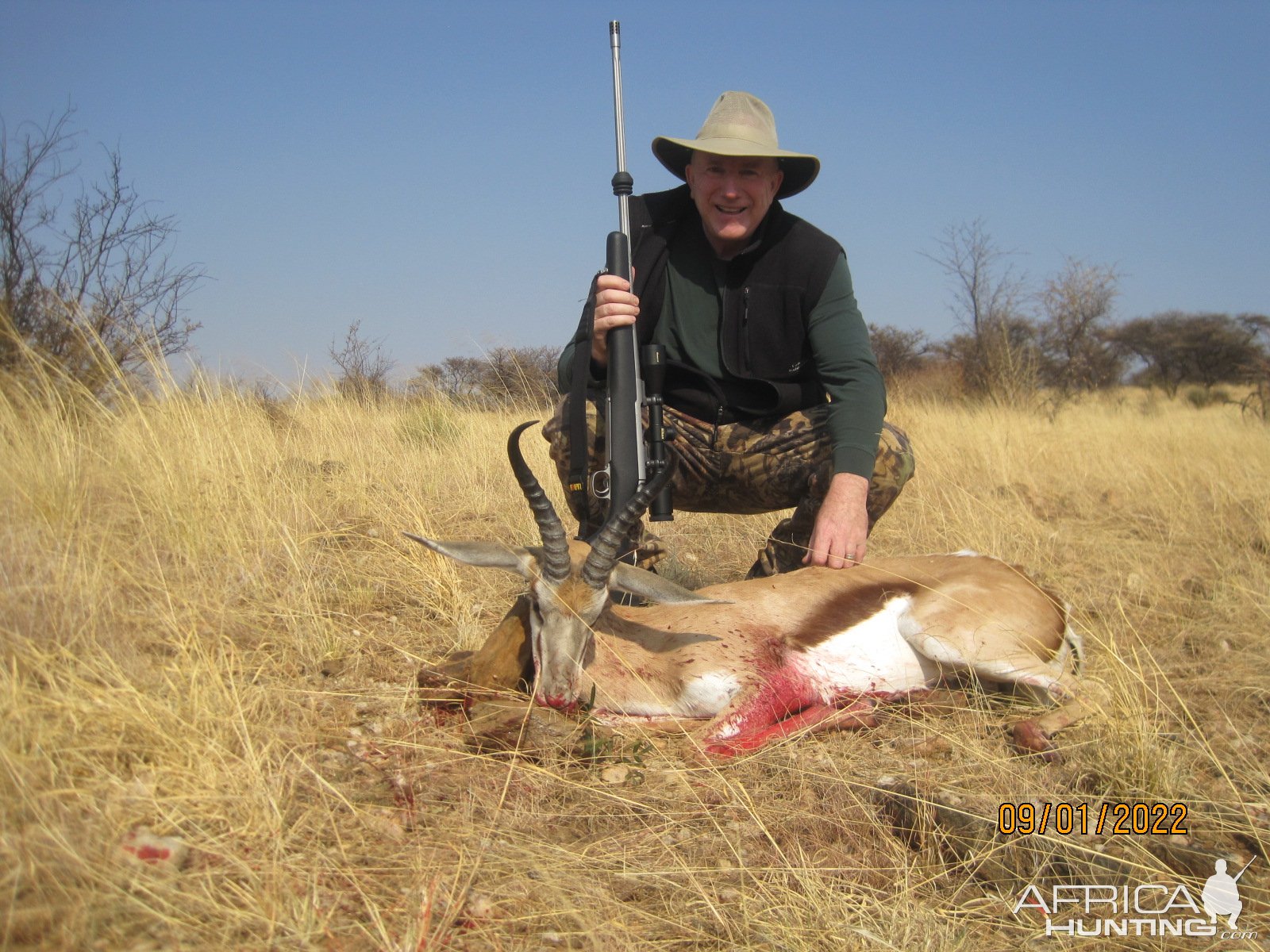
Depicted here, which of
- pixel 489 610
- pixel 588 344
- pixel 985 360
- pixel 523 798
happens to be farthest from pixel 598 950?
pixel 985 360

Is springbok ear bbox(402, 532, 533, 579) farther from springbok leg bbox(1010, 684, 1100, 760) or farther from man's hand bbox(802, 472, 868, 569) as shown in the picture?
springbok leg bbox(1010, 684, 1100, 760)

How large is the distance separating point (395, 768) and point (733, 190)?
9.19 feet

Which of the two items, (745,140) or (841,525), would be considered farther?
(745,140)

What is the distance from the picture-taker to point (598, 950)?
6.13ft

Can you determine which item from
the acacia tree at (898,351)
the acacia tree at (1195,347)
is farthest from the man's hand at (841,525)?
the acacia tree at (1195,347)

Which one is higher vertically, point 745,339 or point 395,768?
point 745,339

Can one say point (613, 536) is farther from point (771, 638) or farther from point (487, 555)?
point (771, 638)

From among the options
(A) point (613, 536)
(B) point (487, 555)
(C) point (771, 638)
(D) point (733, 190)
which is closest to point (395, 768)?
(B) point (487, 555)

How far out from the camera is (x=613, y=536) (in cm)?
318

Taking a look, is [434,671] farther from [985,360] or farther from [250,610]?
[985,360]

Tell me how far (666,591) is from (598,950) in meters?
1.52
